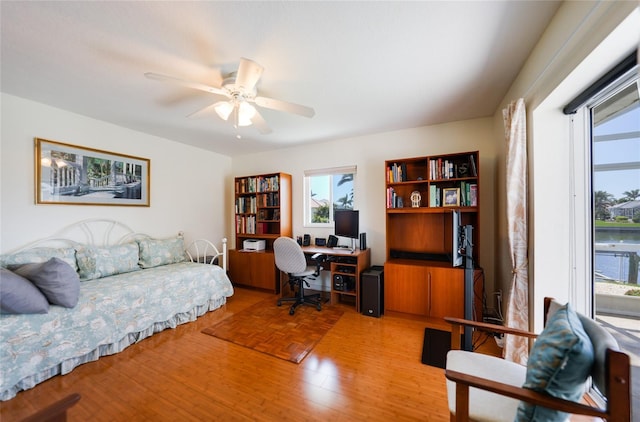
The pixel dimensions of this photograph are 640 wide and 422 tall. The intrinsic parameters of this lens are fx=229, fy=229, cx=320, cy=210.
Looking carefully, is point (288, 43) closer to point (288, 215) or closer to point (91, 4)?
point (91, 4)

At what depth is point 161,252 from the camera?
10.4 feet

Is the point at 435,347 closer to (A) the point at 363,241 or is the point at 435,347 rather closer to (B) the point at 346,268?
(B) the point at 346,268

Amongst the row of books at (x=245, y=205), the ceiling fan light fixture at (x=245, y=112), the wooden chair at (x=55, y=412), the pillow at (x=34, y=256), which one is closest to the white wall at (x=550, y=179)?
the ceiling fan light fixture at (x=245, y=112)

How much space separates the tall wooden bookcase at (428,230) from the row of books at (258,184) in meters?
1.88

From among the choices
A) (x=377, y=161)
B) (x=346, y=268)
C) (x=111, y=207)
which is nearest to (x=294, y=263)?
(x=346, y=268)

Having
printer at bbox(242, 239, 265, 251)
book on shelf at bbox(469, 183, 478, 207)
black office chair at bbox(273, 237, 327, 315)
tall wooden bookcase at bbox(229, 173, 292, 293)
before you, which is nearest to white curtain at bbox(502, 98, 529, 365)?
book on shelf at bbox(469, 183, 478, 207)

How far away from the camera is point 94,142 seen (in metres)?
2.83

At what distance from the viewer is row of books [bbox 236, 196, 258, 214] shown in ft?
13.4

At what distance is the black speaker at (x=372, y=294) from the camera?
111 inches

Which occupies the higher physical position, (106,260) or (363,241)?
(363,241)

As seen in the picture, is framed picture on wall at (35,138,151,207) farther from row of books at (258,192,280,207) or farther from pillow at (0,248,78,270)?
row of books at (258,192,280,207)

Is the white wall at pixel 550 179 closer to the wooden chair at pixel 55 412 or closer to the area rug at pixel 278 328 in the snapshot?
the area rug at pixel 278 328

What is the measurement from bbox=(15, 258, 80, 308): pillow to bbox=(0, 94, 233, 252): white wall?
32.3 inches

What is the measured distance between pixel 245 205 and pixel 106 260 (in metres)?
2.00
